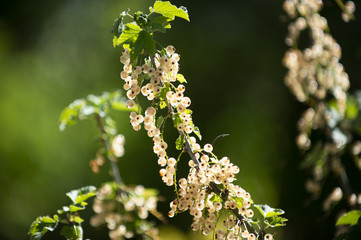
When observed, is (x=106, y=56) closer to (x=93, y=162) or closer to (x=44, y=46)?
(x=44, y=46)

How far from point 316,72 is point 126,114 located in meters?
4.17

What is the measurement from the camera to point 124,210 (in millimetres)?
1155

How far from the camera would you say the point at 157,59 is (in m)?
0.80

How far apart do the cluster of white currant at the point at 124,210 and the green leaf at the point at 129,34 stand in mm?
532

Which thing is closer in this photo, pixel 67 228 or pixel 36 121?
pixel 67 228

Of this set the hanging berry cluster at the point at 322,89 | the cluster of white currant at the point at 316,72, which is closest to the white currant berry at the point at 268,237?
the hanging berry cluster at the point at 322,89

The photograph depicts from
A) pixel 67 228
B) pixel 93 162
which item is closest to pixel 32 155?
pixel 93 162

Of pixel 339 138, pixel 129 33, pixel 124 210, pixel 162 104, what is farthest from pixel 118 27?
pixel 339 138

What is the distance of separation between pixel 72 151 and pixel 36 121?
85 centimetres

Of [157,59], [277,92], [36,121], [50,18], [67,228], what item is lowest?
[67,228]

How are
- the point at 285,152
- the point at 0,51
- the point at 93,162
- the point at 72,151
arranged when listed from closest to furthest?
the point at 93,162, the point at 285,152, the point at 72,151, the point at 0,51

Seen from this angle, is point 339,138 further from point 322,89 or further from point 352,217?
point 352,217

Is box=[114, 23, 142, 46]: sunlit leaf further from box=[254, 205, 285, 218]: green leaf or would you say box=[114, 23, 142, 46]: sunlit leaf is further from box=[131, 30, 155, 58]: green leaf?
box=[254, 205, 285, 218]: green leaf

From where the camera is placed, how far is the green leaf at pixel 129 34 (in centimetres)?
Answer: 76
